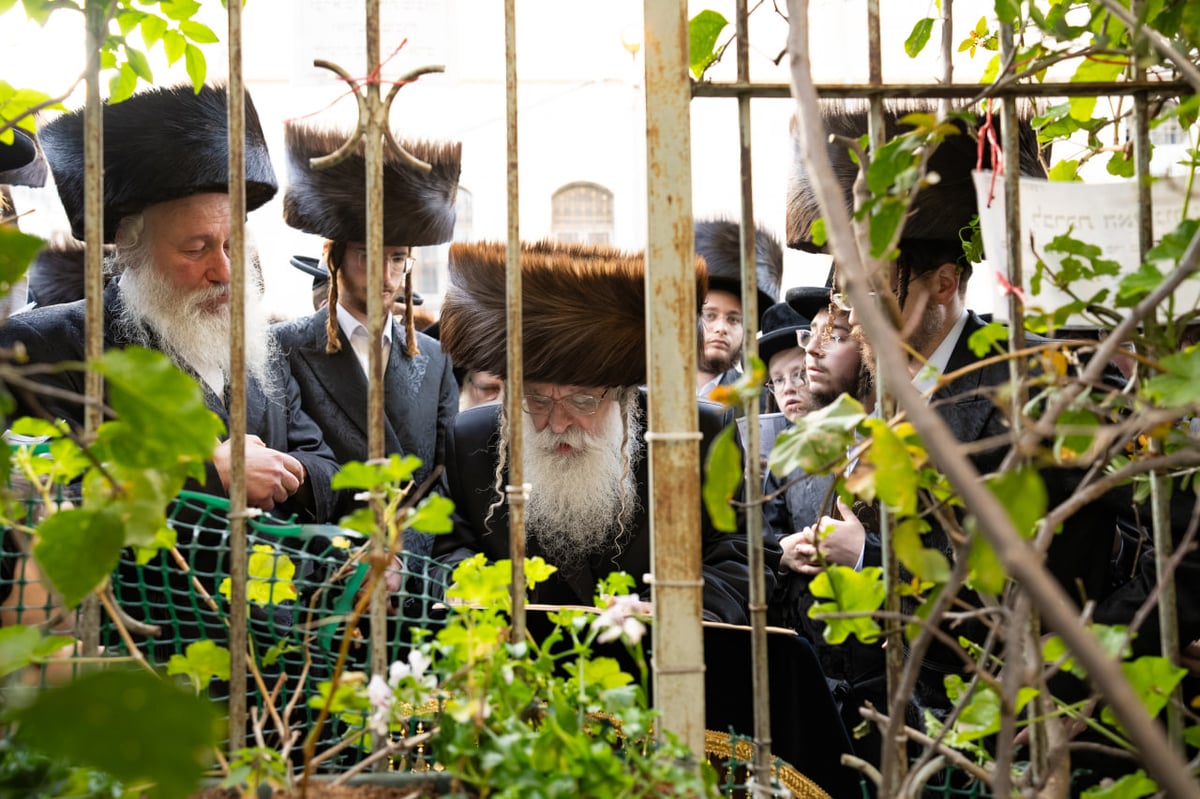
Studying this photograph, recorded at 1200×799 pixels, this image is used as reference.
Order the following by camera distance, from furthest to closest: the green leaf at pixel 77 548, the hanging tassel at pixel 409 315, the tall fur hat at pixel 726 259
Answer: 1. the tall fur hat at pixel 726 259
2. the hanging tassel at pixel 409 315
3. the green leaf at pixel 77 548

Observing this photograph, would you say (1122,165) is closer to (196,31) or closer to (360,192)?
(196,31)

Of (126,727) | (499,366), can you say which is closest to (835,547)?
(499,366)

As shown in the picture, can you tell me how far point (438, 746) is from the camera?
53.4 inches

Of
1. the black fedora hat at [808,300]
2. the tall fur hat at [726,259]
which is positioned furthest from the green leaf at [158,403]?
the tall fur hat at [726,259]

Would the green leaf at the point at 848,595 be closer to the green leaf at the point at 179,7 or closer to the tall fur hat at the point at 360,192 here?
the green leaf at the point at 179,7

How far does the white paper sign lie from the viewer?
1.56 m

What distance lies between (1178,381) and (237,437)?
103 centimetres

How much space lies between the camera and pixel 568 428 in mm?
4086

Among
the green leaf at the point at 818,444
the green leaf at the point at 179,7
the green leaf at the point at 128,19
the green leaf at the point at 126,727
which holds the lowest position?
the green leaf at the point at 126,727

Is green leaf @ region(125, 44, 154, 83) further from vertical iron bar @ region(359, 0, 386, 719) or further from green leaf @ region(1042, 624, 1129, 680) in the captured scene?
green leaf @ region(1042, 624, 1129, 680)

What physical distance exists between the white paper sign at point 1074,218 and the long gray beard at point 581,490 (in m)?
2.45

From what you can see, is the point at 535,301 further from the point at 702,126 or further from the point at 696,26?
the point at 702,126

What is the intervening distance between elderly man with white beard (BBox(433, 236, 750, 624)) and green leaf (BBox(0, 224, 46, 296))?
2.66 m

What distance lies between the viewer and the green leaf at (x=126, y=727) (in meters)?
0.70
